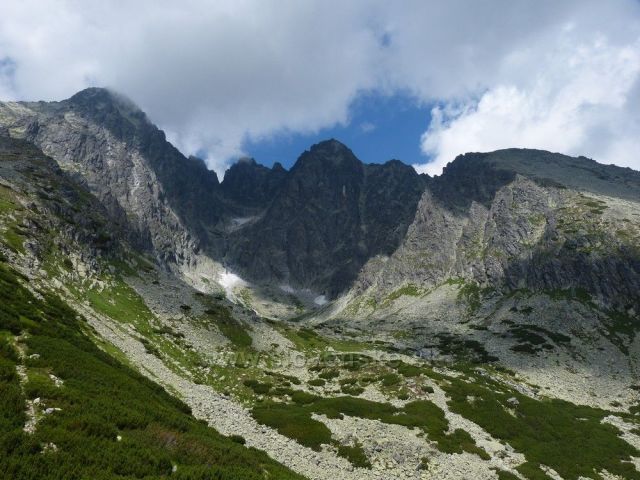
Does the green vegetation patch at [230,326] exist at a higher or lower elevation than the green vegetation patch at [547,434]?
lower

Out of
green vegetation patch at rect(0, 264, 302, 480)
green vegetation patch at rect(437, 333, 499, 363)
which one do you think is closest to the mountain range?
green vegetation patch at rect(0, 264, 302, 480)

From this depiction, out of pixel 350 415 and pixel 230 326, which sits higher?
pixel 230 326

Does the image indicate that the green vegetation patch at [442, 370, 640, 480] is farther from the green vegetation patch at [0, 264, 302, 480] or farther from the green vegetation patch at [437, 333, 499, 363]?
the green vegetation patch at [437, 333, 499, 363]

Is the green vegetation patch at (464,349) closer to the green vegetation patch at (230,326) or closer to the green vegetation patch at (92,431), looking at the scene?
the green vegetation patch at (230,326)

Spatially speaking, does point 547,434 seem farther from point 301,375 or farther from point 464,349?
point 464,349

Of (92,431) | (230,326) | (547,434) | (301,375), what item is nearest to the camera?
(92,431)

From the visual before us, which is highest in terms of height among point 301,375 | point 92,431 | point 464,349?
point 464,349

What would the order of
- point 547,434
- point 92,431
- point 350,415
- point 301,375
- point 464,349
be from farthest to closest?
point 464,349
point 301,375
point 547,434
point 350,415
point 92,431

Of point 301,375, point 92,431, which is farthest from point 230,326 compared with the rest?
point 92,431

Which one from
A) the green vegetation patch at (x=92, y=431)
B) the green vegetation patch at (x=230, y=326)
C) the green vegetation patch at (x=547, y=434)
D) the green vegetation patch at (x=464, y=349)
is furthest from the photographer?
the green vegetation patch at (x=464, y=349)

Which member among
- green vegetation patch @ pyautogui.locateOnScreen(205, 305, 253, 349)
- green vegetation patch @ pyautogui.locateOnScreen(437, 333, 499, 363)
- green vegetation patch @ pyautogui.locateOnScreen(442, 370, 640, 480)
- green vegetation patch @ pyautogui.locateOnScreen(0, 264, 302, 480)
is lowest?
green vegetation patch @ pyautogui.locateOnScreen(0, 264, 302, 480)

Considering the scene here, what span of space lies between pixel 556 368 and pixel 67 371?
96.7 metres

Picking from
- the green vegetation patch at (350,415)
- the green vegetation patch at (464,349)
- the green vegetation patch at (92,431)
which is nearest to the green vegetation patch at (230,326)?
the green vegetation patch at (350,415)

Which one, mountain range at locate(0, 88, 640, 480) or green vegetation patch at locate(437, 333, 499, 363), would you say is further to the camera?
green vegetation patch at locate(437, 333, 499, 363)
